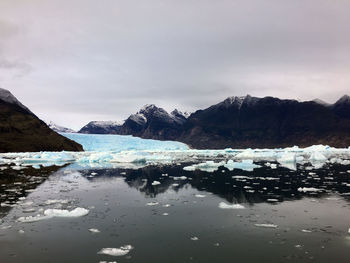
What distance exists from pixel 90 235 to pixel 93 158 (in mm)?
30294

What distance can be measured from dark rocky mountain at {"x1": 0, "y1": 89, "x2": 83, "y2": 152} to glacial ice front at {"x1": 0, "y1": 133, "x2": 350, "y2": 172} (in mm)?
9600

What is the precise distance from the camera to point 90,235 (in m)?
7.88

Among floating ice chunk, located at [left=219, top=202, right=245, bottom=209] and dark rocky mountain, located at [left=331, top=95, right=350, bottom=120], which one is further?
dark rocky mountain, located at [left=331, top=95, right=350, bottom=120]

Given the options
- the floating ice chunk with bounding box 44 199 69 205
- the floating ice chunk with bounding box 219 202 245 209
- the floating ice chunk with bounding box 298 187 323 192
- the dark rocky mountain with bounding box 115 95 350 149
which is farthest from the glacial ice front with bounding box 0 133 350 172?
the dark rocky mountain with bounding box 115 95 350 149

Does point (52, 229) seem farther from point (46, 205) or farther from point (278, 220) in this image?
point (278, 220)

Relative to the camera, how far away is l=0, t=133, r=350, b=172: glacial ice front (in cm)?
3033

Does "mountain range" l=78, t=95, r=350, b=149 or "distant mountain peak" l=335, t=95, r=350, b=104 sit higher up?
"distant mountain peak" l=335, t=95, r=350, b=104

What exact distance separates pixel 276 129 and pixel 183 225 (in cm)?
18402

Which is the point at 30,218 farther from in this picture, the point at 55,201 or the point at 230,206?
the point at 230,206

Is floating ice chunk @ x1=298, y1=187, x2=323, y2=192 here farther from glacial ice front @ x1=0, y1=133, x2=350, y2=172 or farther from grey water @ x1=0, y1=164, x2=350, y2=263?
glacial ice front @ x1=0, y1=133, x2=350, y2=172

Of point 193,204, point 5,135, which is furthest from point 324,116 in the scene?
point 193,204

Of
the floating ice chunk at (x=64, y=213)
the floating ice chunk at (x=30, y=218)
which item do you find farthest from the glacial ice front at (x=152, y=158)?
the floating ice chunk at (x=30, y=218)

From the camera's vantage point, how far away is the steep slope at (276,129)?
529 ft

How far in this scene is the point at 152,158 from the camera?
41250mm
